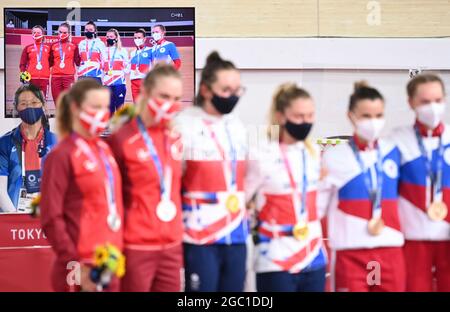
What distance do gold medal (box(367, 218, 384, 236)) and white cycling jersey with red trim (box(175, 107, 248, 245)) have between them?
2.26 ft

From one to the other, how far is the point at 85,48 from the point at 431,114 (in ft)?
16.3

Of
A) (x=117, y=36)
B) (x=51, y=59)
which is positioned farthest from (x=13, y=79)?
(x=117, y=36)

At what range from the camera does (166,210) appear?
3988 millimetres

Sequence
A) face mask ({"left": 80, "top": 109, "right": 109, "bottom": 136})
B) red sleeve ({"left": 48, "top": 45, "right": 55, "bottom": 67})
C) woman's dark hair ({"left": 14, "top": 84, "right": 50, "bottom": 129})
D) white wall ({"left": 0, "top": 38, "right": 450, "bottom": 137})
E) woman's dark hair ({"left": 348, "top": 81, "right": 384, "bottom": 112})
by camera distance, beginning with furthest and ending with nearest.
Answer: white wall ({"left": 0, "top": 38, "right": 450, "bottom": 137}), red sleeve ({"left": 48, "top": 45, "right": 55, "bottom": 67}), woman's dark hair ({"left": 14, "top": 84, "right": 50, "bottom": 129}), woman's dark hair ({"left": 348, "top": 81, "right": 384, "bottom": 112}), face mask ({"left": 80, "top": 109, "right": 109, "bottom": 136})

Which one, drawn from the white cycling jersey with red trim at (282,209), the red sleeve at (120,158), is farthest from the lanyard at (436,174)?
the red sleeve at (120,158)

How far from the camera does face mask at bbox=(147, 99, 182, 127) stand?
4.04 metres

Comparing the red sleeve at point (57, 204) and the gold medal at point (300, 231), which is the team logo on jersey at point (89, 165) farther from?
the gold medal at point (300, 231)

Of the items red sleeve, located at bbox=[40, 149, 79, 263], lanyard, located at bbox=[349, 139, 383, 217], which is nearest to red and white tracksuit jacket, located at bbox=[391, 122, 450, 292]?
lanyard, located at bbox=[349, 139, 383, 217]

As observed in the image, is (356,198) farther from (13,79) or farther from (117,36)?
(13,79)

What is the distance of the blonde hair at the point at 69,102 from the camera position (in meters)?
3.95

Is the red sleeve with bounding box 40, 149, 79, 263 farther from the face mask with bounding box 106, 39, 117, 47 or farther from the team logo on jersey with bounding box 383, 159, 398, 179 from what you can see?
the face mask with bounding box 106, 39, 117, 47

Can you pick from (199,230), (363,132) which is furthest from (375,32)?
(199,230)

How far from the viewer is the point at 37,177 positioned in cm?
762

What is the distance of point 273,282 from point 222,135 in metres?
0.84
